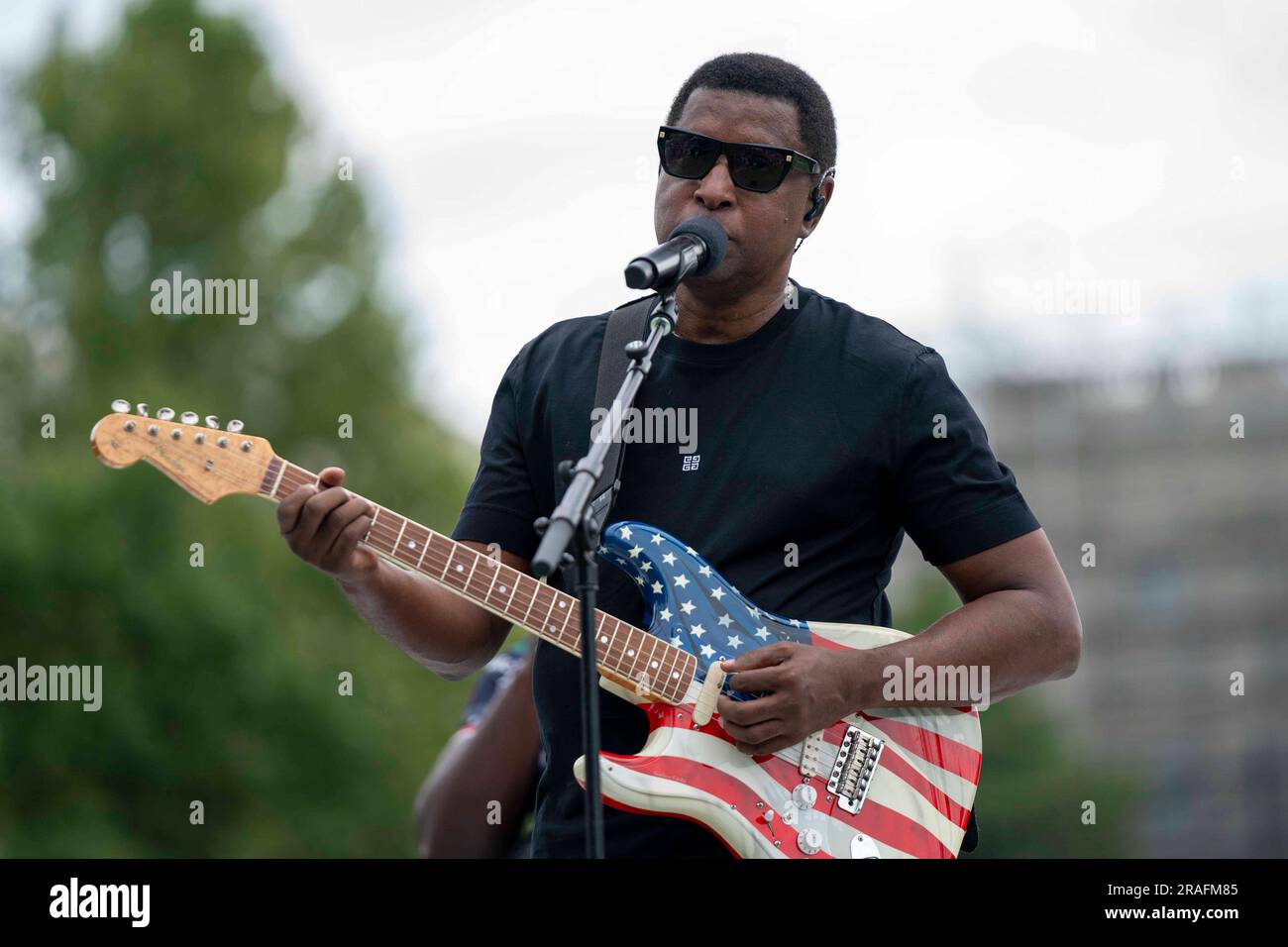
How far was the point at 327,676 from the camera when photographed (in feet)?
66.8

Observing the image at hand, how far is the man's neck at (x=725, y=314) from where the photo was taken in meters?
3.96

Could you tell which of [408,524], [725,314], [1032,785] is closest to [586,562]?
[408,524]

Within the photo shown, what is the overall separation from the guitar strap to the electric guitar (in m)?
0.10

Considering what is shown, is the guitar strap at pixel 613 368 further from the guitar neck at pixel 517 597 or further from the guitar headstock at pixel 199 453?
the guitar headstock at pixel 199 453

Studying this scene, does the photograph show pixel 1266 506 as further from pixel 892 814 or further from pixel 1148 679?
pixel 892 814

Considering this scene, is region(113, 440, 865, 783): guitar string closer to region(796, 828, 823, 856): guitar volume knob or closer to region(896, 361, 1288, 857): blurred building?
region(796, 828, 823, 856): guitar volume knob

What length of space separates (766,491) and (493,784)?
223 centimetres

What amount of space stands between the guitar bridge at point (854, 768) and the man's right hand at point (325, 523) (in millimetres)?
1230

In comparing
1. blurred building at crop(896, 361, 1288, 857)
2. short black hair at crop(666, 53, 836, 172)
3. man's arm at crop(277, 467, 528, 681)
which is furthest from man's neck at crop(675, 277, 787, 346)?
blurred building at crop(896, 361, 1288, 857)

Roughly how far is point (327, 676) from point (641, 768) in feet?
57.2

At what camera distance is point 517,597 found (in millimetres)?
3748
